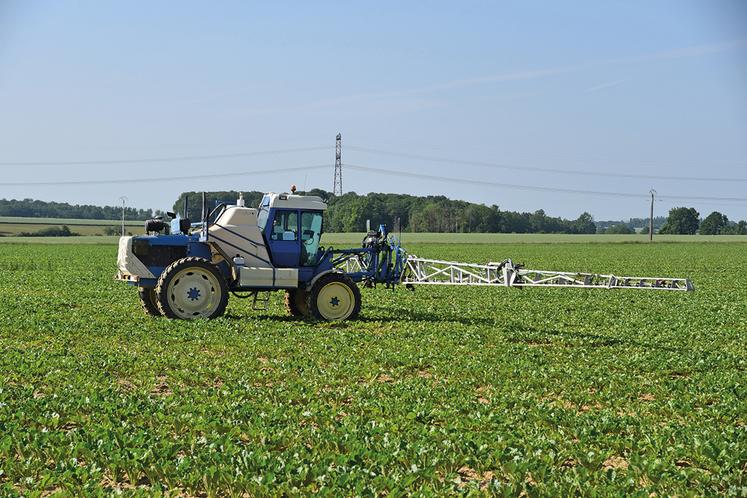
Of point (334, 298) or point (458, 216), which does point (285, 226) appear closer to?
point (334, 298)

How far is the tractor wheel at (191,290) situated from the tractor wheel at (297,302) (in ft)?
6.50

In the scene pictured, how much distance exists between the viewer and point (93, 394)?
10.5 m

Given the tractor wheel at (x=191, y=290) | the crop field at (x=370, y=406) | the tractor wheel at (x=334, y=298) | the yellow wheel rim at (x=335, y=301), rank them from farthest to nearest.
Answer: the yellow wheel rim at (x=335, y=301) → the tractor wheel at (x=334, y=298) → the tractor wheel at (x=191, y=290) → the crop field at (x=370, y=406)

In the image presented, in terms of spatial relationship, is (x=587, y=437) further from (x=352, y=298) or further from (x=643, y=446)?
(x=352, y=298)

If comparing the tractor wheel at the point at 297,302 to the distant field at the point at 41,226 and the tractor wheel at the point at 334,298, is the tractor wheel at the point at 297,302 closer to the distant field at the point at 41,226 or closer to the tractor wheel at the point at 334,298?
the tractor wheel at the point at 334,298

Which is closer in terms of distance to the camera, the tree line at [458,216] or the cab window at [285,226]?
the cab window at [285,226]

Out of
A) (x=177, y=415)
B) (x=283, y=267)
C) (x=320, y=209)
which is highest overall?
(x=320, y=209)

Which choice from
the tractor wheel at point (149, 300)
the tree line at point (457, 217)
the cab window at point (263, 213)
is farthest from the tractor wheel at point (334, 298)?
the tree line at point (457, 217)

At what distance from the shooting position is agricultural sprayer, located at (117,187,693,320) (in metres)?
18.1

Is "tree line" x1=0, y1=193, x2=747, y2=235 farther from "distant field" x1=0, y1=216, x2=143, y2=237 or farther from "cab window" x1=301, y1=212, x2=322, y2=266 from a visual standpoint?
"cab window" x1=301, y1=212, x2=322, y2=266

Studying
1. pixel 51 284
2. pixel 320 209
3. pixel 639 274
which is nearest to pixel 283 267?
pixel 320 209

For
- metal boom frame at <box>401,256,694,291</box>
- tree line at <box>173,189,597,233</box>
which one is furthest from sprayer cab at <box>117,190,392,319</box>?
tree line at <box>173,189,597,233</box>

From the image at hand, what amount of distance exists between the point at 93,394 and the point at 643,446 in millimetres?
6611

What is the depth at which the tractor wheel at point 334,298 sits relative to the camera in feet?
61.5
